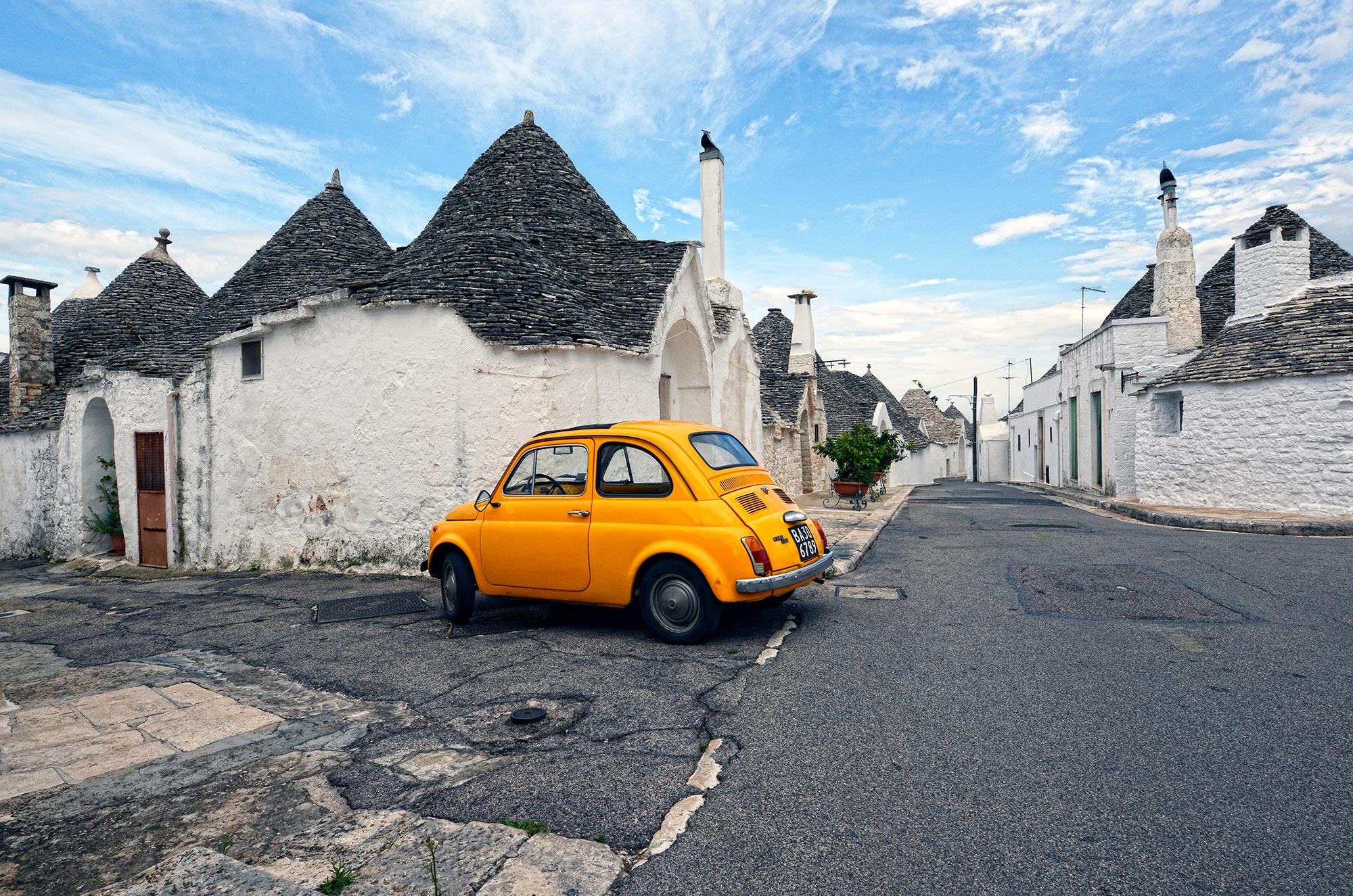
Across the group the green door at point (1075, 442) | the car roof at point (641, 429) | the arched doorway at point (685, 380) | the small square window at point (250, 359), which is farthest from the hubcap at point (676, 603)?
the green door at point (1075, 442)

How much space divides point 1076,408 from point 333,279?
81.0 ft

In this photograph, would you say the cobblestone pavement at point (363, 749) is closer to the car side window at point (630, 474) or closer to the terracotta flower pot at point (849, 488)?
the car side window at point (630, 474)

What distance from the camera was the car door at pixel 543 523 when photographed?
6293 millimetres

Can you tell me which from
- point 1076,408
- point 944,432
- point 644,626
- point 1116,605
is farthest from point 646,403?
point 944,432

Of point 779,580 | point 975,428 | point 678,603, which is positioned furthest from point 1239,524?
point 975,428

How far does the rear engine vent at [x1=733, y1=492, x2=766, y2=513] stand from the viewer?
235 inches

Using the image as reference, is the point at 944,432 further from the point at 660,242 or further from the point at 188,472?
the point at 188,472

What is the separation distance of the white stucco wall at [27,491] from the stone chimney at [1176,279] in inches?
1102

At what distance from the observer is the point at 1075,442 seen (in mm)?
27672

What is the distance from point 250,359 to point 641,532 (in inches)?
341

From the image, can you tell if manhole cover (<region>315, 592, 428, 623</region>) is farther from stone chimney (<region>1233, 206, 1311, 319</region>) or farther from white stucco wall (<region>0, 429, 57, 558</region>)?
stone chimney (<region>1233, 206, 1311, 319</region>)

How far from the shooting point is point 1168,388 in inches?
661

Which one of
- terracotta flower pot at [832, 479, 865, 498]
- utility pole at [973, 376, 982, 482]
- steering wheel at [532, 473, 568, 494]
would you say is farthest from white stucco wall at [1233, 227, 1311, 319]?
utility pole at [973, 376, 982, 482]

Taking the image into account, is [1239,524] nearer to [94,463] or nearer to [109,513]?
[109,513]
